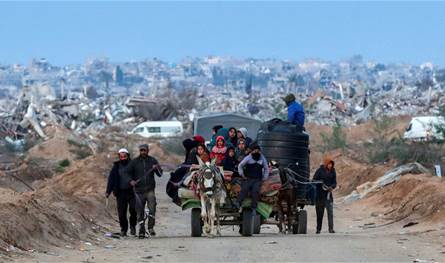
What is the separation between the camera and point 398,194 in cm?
3659

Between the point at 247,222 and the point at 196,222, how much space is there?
0.97 meters

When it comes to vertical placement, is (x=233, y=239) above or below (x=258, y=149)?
below

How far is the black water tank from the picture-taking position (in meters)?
24.5

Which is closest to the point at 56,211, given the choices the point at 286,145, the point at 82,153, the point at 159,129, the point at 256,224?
the point at 256,224

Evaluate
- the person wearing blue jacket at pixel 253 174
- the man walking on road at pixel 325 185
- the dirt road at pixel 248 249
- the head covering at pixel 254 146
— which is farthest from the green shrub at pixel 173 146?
the dirt road at pixel 248 249

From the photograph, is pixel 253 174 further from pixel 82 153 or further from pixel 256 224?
pixel 82 153

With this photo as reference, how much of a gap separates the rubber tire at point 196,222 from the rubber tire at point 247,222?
84 cm

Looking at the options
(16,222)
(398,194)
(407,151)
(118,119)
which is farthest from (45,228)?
(118,119)

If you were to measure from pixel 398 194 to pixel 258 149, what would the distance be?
47.1 ft

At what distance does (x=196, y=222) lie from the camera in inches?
917

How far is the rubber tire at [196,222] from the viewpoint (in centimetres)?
→ 2322

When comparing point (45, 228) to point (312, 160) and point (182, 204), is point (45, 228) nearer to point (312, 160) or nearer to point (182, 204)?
point (182, 204)

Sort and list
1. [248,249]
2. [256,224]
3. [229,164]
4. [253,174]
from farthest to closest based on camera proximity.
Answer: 1. [256,224]
2. [229,164]
3. [253,174]
4. [248,249]

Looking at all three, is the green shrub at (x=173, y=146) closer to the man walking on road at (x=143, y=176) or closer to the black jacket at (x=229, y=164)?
the black jacket at (x=229, y=164)
